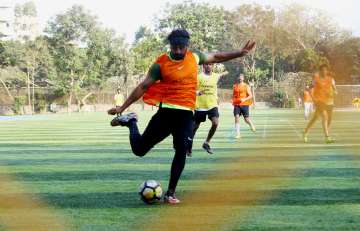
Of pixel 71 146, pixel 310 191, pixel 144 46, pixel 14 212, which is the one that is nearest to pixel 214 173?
pixel 310 191

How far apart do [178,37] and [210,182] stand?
2868 millimetres

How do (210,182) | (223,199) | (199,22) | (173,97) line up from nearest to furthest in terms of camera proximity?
(173,97), (223,199), (210,182), (199,22)

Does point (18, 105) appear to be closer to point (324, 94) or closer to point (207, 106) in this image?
point (324, 94)

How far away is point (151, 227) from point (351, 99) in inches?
2304

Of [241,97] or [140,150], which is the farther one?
[241,97]

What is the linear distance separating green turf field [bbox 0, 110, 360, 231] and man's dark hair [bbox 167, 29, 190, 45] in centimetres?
175

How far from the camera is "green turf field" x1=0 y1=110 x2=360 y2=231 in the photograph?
7076mm

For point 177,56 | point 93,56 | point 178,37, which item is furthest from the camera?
point 93,56

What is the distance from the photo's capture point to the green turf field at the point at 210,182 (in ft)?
23.2

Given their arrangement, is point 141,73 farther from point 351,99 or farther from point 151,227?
point 151,227

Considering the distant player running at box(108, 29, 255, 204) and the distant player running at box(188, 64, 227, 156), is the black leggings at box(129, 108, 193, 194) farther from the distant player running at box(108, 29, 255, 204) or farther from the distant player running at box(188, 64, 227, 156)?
the distant player running at box(188, 64, 227, 156)

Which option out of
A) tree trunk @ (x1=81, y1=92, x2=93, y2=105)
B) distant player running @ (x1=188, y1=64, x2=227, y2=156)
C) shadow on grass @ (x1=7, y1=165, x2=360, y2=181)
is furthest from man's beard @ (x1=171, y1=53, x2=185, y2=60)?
tree trunk @ (x1=81, y1=92, x2=93, y2=105)

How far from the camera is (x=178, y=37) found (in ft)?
26.1

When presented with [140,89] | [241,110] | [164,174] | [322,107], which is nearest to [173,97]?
[140,89]
